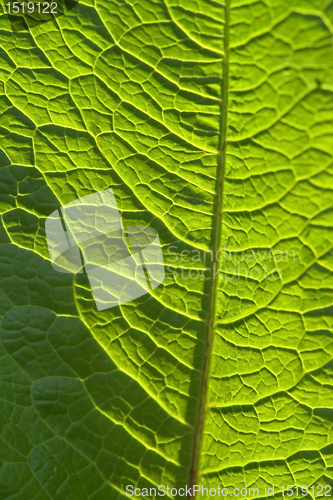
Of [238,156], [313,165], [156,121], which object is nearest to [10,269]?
[156,121]

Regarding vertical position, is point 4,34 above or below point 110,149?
above

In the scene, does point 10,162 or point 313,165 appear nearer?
point 313,165

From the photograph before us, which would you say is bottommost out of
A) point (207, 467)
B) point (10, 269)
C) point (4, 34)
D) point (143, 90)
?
point (207, 467)

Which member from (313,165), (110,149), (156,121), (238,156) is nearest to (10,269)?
(110,149)

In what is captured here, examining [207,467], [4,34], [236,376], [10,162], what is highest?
[4,34]

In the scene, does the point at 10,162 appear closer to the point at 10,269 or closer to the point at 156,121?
the point at 10,269

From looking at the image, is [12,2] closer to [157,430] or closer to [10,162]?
[10,162]
